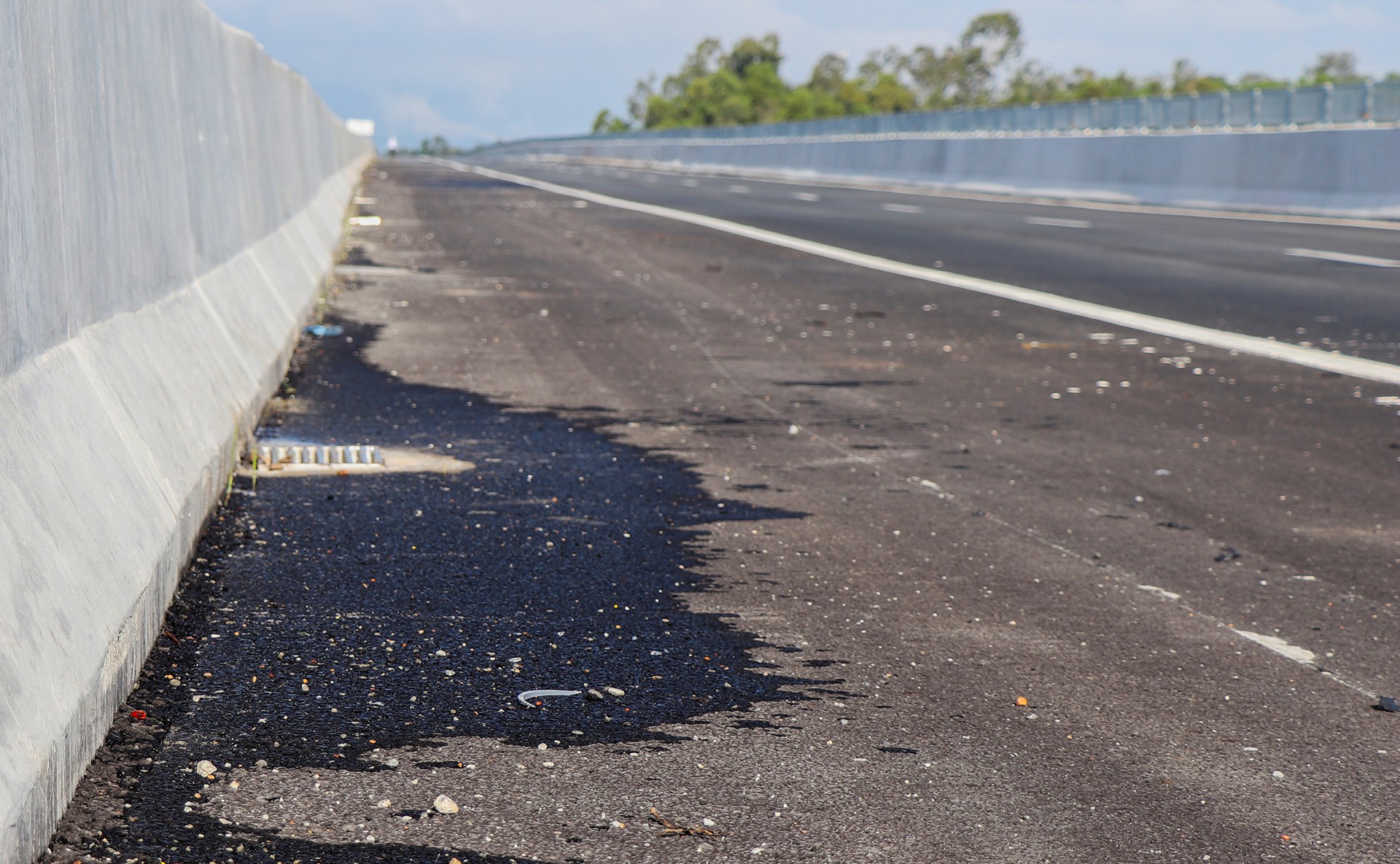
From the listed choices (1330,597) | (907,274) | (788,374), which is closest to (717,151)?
(907,274)

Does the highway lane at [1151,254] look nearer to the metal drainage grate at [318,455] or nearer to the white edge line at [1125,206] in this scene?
the white edge line at [1125,206]

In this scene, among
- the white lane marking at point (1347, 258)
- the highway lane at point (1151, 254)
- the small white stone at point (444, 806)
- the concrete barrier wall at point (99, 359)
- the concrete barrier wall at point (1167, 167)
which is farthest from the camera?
the concrete barrier wall at point (1167, 167)

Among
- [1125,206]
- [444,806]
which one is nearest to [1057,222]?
[1125,206]

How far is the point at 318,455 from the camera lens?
625 cm

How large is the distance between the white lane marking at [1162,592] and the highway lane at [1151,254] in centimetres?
594

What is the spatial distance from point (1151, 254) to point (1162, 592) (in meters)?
13.6

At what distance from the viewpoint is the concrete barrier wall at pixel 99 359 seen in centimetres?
276

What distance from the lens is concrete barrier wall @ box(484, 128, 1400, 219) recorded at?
24734 millimetres

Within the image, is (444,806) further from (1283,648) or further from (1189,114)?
(1189,114)

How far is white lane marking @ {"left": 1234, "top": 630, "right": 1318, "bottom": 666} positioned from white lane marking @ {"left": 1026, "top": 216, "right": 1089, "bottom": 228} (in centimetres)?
1869

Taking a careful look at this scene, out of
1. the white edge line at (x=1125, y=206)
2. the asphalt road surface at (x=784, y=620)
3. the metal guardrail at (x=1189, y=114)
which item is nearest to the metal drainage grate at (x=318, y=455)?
the asphalt road surface at (x=784, y=620)

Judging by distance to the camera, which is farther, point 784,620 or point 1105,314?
point 1105,314

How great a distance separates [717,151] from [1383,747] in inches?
2594

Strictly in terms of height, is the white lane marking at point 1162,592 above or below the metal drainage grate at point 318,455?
below
